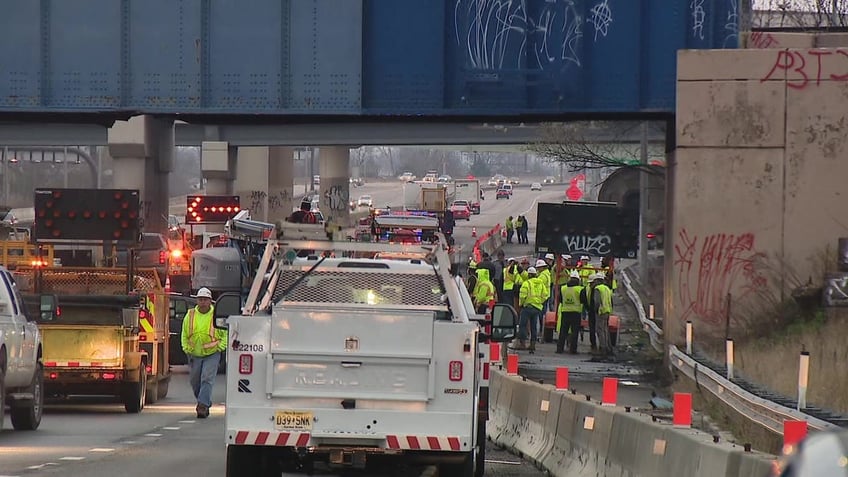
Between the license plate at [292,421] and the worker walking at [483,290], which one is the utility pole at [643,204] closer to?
the worker walking at [483,290]

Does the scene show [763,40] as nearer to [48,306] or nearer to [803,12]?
[48,306]

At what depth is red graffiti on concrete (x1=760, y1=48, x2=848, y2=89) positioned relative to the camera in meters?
26.9

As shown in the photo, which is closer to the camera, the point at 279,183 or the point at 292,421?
the point at 292,421

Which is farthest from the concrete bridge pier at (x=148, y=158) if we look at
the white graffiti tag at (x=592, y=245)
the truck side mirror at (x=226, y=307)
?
the truck side mirror at (x=226, y=307)

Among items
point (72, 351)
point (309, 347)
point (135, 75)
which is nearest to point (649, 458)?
point (309, 347)

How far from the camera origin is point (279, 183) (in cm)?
7794

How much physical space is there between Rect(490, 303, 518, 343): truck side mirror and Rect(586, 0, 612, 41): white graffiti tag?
50.2ft

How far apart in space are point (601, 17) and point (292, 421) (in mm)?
17627

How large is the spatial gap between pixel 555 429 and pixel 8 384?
618 cm

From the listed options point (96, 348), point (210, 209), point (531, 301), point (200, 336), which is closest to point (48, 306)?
point (96, 348)

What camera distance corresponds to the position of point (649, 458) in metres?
11.6

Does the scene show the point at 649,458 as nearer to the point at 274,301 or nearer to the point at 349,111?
the point at 274,301

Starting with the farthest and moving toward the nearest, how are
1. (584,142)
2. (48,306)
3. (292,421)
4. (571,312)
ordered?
(584,142)
(571,312)
(48,306)
(292,421)

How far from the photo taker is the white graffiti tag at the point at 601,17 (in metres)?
28.5
